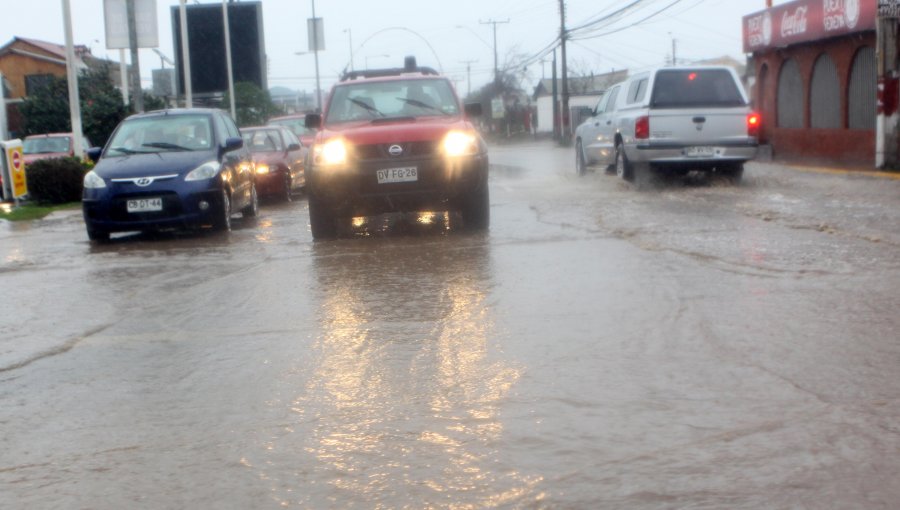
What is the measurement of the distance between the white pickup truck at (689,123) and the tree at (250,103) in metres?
32.0

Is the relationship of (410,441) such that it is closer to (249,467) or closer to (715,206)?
(249,467)

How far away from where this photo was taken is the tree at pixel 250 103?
154 ft

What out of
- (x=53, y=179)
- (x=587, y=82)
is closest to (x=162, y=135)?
(x=53, y=179)

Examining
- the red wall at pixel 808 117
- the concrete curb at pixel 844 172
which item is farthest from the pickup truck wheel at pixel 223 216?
the red wall at pixel 808 117

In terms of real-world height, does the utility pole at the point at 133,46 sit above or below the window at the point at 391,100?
above

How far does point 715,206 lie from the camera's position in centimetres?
1315

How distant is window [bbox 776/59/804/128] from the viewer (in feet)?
88.7

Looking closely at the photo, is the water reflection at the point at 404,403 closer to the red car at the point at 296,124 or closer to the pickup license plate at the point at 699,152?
the pickup license plate at the point at 699,152

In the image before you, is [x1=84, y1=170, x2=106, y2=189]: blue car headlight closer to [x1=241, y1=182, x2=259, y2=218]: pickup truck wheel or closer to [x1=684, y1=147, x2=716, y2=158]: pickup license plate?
[x1=241, y1=182, x2=259, y2=218]: pickup truck wheel

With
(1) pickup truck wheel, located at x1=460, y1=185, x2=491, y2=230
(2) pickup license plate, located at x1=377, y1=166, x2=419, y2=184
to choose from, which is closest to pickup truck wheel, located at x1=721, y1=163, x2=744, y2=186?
(1) pickup truck wheel, located at x1=460, y1=185, x2=491, y2=230

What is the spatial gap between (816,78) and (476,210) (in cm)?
1684

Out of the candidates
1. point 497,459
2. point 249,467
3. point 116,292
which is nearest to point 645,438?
point 497,459

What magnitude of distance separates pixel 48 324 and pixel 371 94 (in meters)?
5.81

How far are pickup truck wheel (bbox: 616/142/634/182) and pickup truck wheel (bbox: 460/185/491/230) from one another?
20.5 feet
